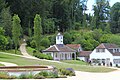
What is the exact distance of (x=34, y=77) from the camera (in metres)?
28.7

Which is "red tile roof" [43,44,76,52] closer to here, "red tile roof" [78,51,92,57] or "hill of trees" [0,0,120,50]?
"hill of trees" [0,0,120,50]

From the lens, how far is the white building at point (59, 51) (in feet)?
251

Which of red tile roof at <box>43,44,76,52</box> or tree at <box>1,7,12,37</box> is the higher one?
tree at <box>1,7,12,37</box>

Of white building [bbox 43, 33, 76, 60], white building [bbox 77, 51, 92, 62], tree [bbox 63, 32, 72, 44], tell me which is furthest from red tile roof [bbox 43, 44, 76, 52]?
tree [bbox 63, 32, 72, 44]

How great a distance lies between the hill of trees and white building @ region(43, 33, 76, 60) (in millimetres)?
2621

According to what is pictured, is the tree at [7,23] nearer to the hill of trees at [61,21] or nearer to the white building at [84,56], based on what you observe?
the hill of trees at [61,21]

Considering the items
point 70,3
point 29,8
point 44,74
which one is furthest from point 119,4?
point 44,74

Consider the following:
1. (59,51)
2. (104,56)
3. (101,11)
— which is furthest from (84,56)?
(101,11)

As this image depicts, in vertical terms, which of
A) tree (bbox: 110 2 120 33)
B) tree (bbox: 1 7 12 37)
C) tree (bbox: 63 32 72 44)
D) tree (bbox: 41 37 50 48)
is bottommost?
tree (bbox: 41 37 50 48)

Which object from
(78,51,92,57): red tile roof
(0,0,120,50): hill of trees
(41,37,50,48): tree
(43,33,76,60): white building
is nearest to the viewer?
(0,0,120,50): hill of trees

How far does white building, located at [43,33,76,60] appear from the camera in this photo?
76481 mm

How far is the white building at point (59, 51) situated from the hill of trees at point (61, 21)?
8.60ft

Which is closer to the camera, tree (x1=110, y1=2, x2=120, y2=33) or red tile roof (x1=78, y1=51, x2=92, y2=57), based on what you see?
red tile roof (x1=78, y1=51, x2=92, y2=57)

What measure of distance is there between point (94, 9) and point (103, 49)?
42.7 m
